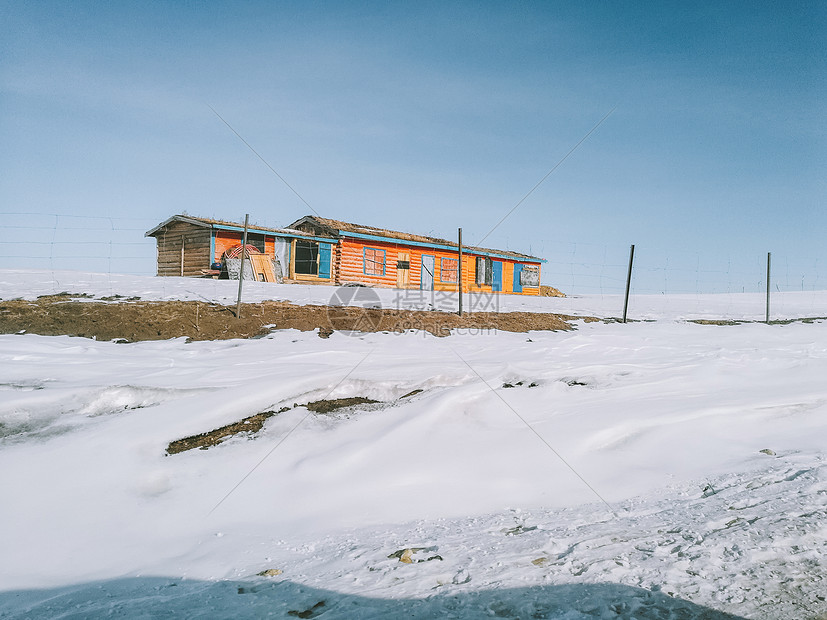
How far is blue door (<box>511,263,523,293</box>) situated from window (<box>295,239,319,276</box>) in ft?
39.6

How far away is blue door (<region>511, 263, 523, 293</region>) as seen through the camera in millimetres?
28094

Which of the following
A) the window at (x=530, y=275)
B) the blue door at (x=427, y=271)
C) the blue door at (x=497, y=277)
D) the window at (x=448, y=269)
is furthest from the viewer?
the window at (x=530, y=275)

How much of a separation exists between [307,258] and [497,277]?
10860mm

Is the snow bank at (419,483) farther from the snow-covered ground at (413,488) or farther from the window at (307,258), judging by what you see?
the window at (307,258)

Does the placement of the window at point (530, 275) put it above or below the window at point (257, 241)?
below

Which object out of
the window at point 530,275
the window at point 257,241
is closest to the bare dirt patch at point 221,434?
the window at point 257,241

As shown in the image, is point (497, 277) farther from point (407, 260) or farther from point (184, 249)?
point (184, 249)

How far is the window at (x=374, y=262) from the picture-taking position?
73.6ft

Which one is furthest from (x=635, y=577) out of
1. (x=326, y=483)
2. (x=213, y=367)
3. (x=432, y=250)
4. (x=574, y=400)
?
(x=432, y=250)

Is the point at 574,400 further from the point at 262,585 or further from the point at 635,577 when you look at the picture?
the point at 262,585

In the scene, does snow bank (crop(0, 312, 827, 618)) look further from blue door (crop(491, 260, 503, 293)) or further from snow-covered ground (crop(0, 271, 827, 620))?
blue door (crop(491, 260, 503, 293))

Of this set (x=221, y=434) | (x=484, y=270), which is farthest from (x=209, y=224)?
(x=221, y=434)

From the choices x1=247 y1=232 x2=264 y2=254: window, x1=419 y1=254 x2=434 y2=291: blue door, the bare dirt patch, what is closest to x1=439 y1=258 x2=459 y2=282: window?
x1=419 y1=254 x2=434 y2=291: blue door

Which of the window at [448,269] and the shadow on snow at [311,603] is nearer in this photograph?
the shadow on snow at [311,603]
